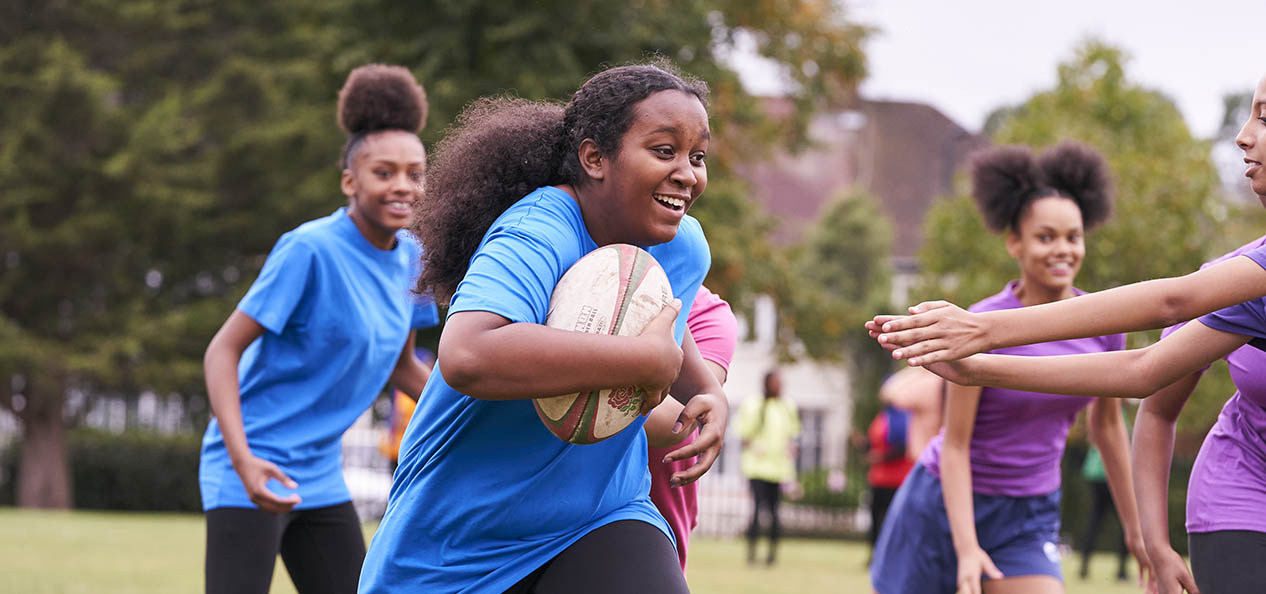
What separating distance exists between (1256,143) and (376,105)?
136 inches

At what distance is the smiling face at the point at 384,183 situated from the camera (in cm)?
546

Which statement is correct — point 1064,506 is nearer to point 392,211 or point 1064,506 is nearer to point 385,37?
point 385,37

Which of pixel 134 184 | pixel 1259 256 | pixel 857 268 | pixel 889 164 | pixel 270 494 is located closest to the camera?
pixel 1259 256

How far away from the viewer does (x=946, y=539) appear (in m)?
5.59

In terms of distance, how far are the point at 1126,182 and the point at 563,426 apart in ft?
78.5

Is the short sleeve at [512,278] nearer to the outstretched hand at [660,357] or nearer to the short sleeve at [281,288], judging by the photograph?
the outstretched hand at [660,357]

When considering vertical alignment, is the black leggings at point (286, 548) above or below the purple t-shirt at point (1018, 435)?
below

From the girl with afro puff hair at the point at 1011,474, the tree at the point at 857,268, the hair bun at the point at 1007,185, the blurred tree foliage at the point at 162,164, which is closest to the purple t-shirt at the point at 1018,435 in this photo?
the girl with afro puff hair at the point at 1011,474

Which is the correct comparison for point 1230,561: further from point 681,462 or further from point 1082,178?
point 1082,178

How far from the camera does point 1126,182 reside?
25.0m

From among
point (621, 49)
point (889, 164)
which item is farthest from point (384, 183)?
point (889, 164)

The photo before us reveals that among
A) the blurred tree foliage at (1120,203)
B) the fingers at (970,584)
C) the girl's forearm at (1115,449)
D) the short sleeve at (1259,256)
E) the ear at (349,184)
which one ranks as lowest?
the fingers at (970,584)

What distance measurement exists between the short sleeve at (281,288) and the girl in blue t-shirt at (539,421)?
5.57 ft

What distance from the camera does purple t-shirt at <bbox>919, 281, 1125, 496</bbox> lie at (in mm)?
5387
